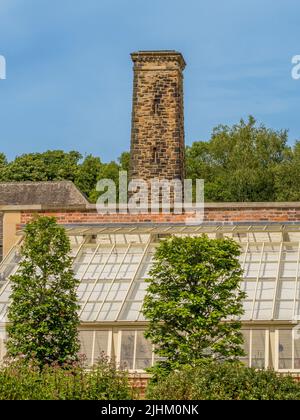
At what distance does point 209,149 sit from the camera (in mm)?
68625

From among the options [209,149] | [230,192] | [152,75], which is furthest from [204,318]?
[209,149]

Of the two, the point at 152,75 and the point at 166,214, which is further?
the point at 152,75

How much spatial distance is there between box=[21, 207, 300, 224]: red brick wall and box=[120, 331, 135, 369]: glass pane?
243 inches

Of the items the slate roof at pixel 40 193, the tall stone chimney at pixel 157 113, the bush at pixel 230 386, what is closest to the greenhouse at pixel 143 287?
the bush at pixel 230 386

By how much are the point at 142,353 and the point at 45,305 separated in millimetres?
2874

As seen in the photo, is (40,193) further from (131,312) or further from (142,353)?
(142,353)

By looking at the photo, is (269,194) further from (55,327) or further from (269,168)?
(55,327)

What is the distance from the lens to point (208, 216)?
34562mm

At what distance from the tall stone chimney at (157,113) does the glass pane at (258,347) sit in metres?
11.5

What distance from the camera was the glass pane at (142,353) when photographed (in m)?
28.3

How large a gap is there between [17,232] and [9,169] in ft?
119

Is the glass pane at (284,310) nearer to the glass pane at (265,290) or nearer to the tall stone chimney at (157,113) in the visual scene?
the glass pane at (265,290)

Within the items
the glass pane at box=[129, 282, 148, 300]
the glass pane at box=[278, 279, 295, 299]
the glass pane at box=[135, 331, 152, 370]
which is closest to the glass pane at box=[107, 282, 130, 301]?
the glass pane at box=[129, 282, 148, 300]

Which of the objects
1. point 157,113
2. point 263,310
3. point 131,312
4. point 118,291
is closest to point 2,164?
point 157,113
